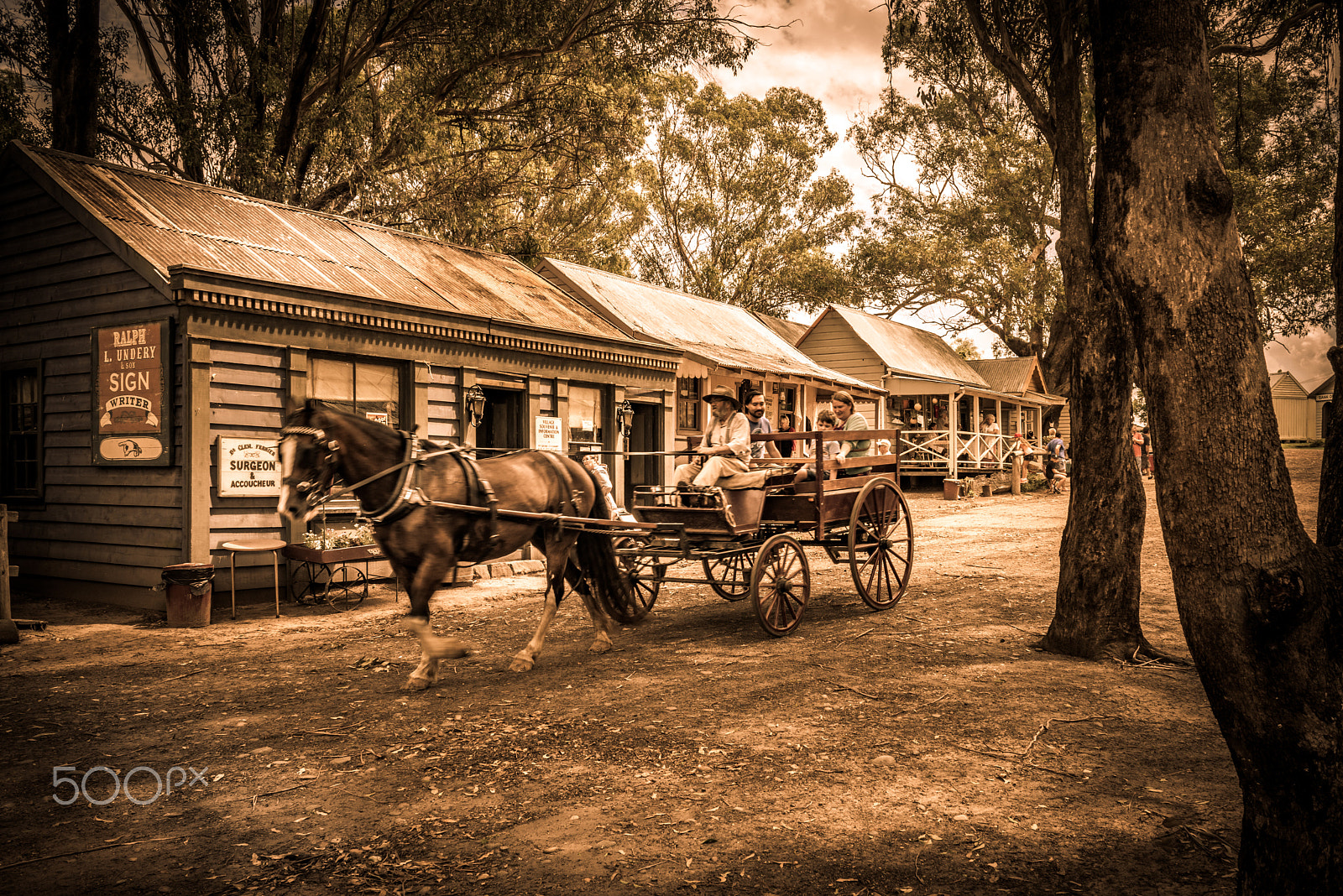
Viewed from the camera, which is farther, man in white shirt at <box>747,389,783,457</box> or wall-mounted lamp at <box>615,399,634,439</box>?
wall-mounted lamp at <box>615,399,634,439</box>

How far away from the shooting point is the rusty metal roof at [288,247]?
33.9 ft

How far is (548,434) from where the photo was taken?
13984 mm

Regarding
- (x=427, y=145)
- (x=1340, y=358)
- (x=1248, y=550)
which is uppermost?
(x=427, y=145)

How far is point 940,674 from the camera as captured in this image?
6891mm

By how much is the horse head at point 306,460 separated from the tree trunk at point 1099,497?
19.8 ft

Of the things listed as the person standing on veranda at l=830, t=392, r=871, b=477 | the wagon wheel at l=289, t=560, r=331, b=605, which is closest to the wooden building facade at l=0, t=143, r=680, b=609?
the wagon wheel at l=289, t=560, r=331, b=605

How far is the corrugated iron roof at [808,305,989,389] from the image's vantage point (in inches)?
1189

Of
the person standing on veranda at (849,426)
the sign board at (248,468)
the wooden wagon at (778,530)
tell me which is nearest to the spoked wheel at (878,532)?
the wooden wagon at (778,530)

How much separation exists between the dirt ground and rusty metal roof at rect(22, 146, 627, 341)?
4.44 m

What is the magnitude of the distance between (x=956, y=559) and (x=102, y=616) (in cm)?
1109

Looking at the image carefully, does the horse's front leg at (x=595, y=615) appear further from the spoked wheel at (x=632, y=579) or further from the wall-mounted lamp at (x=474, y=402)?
the wall-mounted lamp at (x=474, y=402)

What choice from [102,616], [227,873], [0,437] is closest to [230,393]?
[102,616]

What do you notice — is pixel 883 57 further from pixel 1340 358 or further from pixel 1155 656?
pixel 1340 358

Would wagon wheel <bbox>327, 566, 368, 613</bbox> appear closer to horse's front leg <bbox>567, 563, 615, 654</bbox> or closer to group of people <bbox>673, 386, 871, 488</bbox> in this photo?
horse's front leg <bbox>567, 563, 615, 654</bbox>
